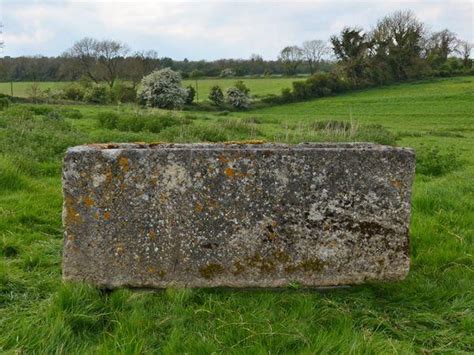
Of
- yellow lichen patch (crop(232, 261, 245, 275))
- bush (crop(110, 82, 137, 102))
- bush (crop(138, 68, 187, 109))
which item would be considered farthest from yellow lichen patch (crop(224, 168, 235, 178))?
bush (crop(110, 82, 137, 102))

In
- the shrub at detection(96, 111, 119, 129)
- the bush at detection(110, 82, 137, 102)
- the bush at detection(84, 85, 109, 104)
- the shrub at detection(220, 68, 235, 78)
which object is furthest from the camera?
the shrub at detection(220, 68, 235, 78)

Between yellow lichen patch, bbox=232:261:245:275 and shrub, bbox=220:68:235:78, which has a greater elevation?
shrub, bbox=220:68:235:78

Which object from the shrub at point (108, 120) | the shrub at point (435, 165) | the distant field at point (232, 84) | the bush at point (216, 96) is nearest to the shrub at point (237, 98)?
the bush at point (216, 96)

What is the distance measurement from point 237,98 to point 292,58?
110 feet

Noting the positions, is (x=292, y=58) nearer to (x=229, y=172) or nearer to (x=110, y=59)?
(x=110, y=59)

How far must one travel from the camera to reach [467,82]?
60.6 metres

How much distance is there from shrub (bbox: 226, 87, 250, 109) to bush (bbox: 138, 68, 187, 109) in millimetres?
7849

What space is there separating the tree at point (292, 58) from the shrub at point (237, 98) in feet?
97.1

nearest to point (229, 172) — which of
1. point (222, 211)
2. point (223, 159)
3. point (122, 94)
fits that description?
point (223, 159)

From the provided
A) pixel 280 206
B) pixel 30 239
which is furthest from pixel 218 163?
pixel 30 239

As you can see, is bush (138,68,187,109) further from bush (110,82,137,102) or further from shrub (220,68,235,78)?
shrub (220,68,235,78)

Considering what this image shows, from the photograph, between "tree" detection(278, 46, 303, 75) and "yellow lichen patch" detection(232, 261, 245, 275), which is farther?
"tree" detection(278, 46, 303, 75)

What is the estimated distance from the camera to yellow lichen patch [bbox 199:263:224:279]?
3.96 meters

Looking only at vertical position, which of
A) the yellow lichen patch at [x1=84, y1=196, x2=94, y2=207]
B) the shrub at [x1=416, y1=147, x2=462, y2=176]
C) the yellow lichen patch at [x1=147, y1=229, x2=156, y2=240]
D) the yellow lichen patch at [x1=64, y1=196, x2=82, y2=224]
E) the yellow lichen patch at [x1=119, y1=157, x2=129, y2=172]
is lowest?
the shrub at [x1=416, y1=147, x2=462, y2=176]
